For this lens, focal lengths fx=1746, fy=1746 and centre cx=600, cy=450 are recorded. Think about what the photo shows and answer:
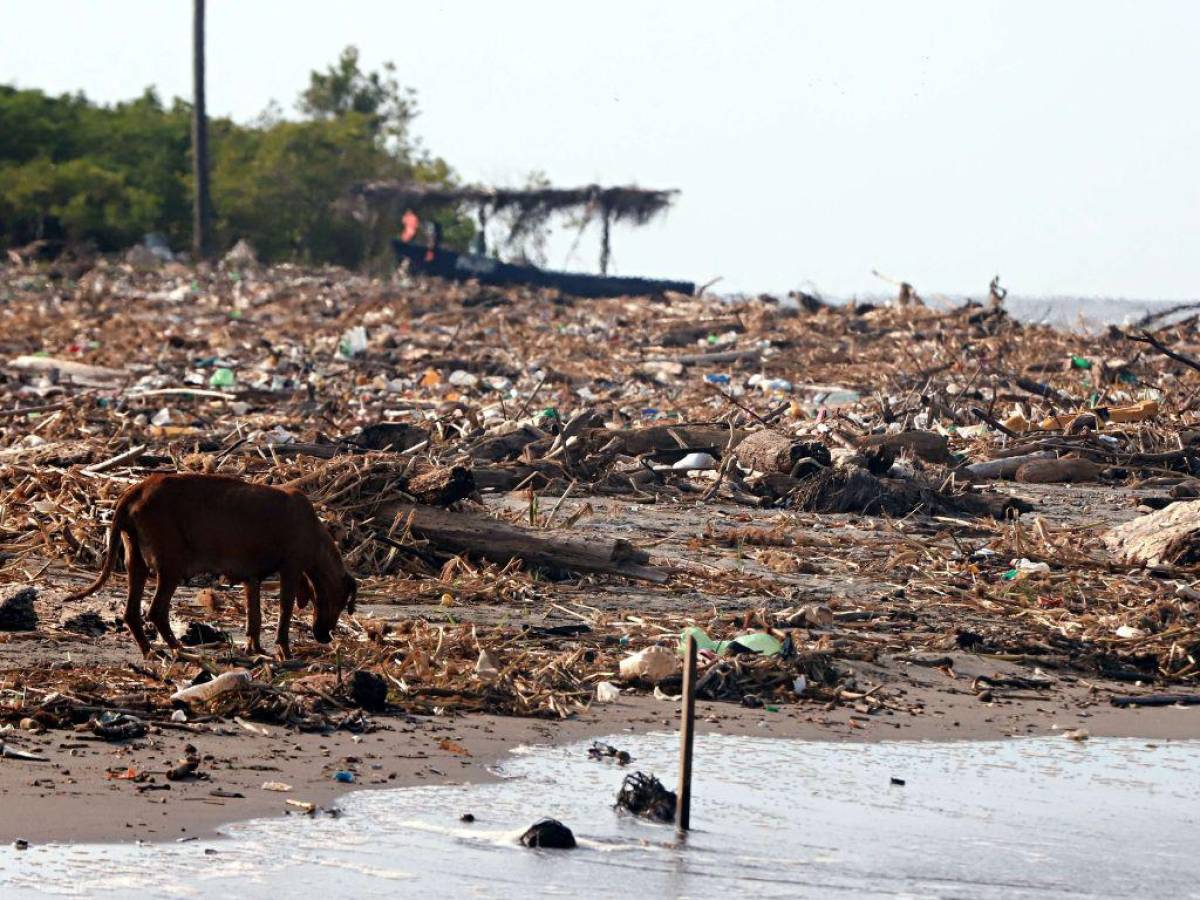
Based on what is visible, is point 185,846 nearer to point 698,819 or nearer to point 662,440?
point 698,819

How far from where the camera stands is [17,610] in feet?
22.2

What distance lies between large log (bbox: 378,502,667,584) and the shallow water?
2.43 m

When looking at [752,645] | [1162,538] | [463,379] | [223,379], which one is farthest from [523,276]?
[752,645]

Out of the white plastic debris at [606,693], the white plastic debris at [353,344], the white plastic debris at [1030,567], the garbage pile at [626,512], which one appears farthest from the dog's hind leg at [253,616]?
the white plastic debris at [353,344]

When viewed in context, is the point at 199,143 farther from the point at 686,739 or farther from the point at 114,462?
the point at 686,739

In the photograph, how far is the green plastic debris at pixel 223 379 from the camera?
17.7 metres

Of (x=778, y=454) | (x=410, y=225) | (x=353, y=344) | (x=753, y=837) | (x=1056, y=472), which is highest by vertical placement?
(x=410, y=225)

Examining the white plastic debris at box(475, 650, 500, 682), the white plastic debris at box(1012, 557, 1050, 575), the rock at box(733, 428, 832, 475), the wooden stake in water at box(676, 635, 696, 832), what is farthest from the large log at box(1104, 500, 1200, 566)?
the wooden stake in water at box(676, 635, 696, 832)

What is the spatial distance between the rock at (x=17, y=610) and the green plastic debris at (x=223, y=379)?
35.5 ft

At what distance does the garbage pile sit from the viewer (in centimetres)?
662

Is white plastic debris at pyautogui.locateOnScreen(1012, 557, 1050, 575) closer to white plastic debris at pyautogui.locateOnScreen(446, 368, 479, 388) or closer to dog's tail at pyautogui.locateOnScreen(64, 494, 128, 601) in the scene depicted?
dog's tail at pyautogui.locateOnScreen(64, 494, 128, 601)

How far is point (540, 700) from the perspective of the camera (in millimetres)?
6277

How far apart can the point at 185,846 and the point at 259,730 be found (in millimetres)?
1036

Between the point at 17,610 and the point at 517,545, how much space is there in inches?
97.0
